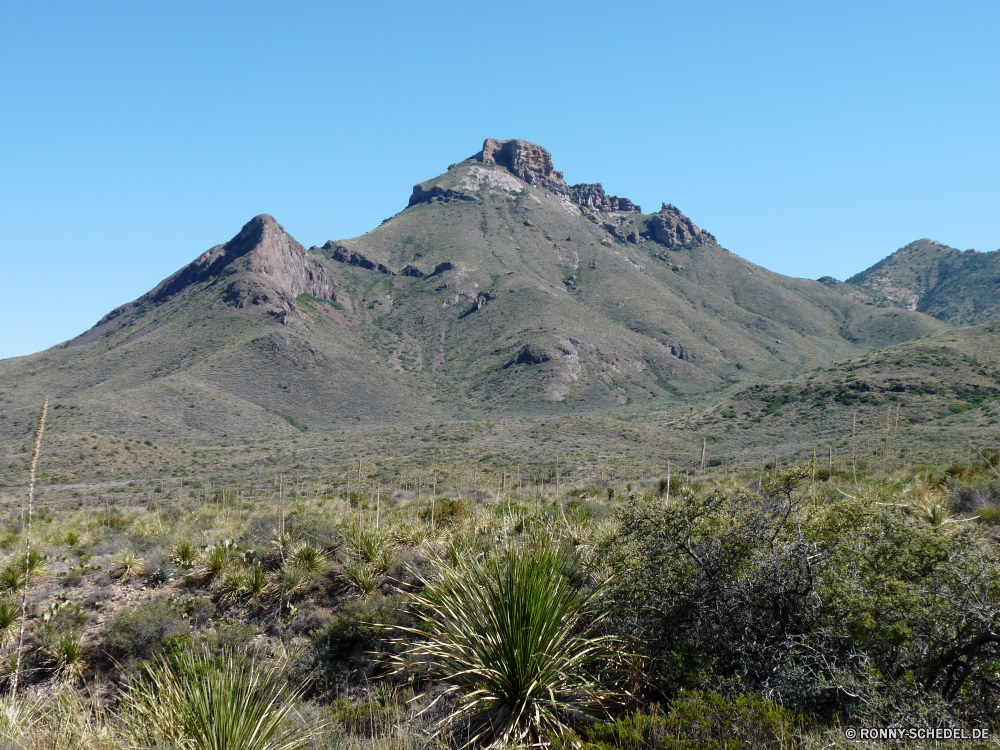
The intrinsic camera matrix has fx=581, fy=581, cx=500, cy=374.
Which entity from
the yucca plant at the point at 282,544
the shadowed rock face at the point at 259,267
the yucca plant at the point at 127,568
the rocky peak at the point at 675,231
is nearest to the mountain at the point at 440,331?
the shadowed rock face at the point at 259,267

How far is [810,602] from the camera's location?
4715 millimetres

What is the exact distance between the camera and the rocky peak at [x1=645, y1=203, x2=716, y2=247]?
6614 inches

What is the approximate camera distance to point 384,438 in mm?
57062

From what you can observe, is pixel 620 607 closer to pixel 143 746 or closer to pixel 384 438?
pixel 143 746

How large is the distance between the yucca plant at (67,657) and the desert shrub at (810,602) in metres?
7.72

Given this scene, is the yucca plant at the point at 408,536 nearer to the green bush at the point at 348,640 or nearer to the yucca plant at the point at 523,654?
the green bush at the point at 348,640

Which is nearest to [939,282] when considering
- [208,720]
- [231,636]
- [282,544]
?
[282,544]

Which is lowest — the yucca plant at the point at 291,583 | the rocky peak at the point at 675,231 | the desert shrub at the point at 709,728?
the yucca plant at the point at 291,583

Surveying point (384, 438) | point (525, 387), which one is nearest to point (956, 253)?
point (525, 387)

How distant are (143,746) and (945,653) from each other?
5.86 meters

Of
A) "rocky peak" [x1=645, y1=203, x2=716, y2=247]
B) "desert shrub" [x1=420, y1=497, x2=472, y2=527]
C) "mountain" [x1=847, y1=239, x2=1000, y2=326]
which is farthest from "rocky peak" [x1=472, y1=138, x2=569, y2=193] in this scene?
"desert shrub" [x1=420, y1=497, x2=472, y2=527]

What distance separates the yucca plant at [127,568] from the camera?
1088cm

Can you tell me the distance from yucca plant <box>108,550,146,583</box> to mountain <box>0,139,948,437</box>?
55740 millimetres

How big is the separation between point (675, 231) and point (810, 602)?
587 ft
